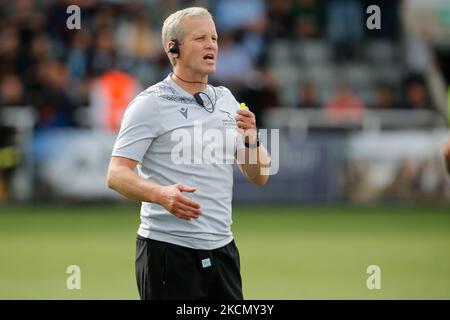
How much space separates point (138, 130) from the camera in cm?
644

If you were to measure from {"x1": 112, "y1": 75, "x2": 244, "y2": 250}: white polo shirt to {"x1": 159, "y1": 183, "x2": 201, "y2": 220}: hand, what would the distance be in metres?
0.40

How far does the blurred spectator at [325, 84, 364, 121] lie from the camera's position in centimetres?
2011

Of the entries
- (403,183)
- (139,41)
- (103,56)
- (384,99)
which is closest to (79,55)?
(103,56)

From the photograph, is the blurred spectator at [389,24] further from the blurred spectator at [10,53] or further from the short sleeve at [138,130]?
the short sleeve at [138,130]

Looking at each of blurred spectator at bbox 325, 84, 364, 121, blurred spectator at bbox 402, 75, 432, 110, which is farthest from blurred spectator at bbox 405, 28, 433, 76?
blurred spectator at bbox 325, 84, 364, 121

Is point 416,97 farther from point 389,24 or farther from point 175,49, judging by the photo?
point 175,49

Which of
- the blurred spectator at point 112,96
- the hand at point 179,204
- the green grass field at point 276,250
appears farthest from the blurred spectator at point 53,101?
the hand at point 179,204

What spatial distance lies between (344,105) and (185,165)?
15.6 meters

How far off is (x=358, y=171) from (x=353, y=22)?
7.08m

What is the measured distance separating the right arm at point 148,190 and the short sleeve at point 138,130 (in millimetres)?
53

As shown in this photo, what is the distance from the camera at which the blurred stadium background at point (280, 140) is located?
497 inches

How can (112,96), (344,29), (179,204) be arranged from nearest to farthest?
(179,204) → (112,96) → (344,29)
